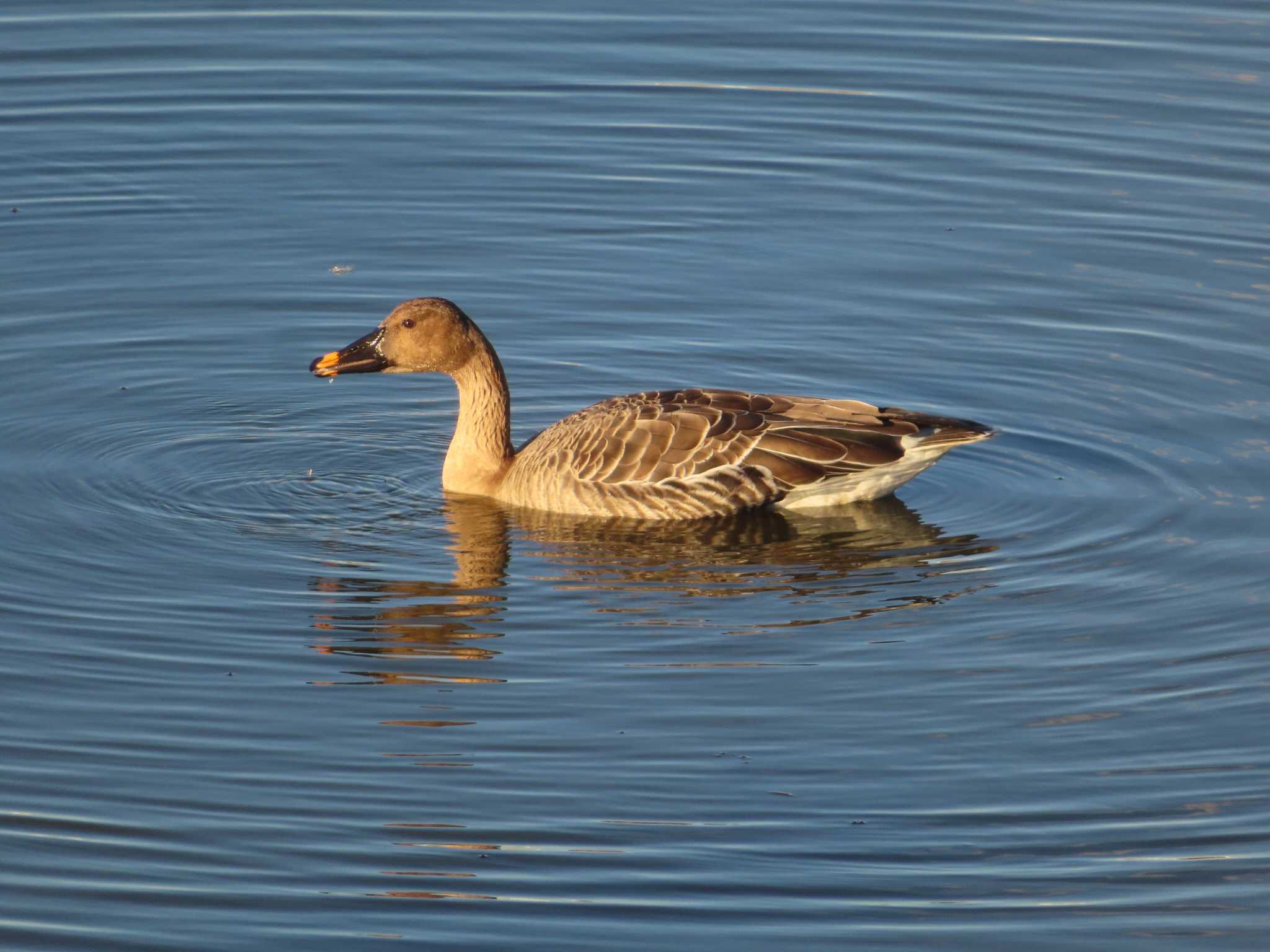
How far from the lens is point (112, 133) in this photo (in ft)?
65.1

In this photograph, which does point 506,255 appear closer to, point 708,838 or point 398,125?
point 398,125

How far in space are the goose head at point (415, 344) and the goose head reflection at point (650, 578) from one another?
3.48 feet

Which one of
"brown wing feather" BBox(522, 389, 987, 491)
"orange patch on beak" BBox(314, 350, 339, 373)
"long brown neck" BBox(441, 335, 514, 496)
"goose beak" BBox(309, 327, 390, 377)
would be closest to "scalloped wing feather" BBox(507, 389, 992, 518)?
"brown wing feather" BBox(522, 389, 987, 491)

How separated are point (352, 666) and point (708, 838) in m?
2.71

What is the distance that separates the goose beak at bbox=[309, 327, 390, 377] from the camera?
45.1ft

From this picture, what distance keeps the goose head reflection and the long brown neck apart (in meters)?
0.16

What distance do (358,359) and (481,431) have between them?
0.99m

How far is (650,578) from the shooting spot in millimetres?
12227

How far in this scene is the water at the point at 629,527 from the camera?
28.8ft

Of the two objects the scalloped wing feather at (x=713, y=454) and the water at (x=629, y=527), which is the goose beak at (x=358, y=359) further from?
the scalloped wing feather at (x=713, y=454)

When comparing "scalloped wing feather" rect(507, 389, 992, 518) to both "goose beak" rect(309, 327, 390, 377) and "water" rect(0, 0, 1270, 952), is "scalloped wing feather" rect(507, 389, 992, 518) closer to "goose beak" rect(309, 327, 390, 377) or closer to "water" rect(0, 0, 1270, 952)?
"water" rect(0, 0, 1270, 952)

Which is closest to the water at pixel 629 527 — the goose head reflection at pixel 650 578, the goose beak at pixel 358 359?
the goose head reflection at pixel 650 578

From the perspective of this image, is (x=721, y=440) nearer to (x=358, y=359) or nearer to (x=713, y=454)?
(x=713, y=454)

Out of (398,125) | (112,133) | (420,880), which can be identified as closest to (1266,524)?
(420,880)
